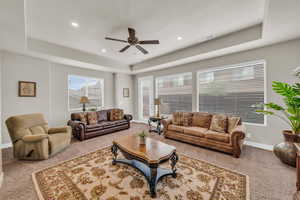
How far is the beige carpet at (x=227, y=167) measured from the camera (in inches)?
67.6

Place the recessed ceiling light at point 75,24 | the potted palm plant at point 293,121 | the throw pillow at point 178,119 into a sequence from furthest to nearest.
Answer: the throw pillow at point 178,119 → the recessed ceiling light at point 75,24 → the potted palm plant at point 293,121

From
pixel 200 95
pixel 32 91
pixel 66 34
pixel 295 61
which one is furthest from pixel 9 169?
pixel 295 61

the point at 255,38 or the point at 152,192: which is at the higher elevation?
the point at 255,38

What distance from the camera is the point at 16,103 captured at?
11.7 ft

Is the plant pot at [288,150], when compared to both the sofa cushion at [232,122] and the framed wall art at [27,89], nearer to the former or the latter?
the sofa cushion at [232,122]

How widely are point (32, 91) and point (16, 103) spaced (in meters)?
0.50

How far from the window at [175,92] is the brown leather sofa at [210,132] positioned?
0.95m

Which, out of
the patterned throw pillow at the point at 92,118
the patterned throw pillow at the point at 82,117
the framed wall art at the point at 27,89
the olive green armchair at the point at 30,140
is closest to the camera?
the olive green armchair at the point at 30,140

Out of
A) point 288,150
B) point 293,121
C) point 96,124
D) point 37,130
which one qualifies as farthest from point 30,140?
point 293,121

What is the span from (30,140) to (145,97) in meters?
4.60

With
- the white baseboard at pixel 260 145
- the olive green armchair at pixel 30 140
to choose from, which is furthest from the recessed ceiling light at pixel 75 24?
the white baseboard at pixel 260 145

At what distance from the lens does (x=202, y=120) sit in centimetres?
378

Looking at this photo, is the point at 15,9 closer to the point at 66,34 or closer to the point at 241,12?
the point at 66,34

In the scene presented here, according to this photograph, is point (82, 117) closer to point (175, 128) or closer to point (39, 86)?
point (39, 86)
